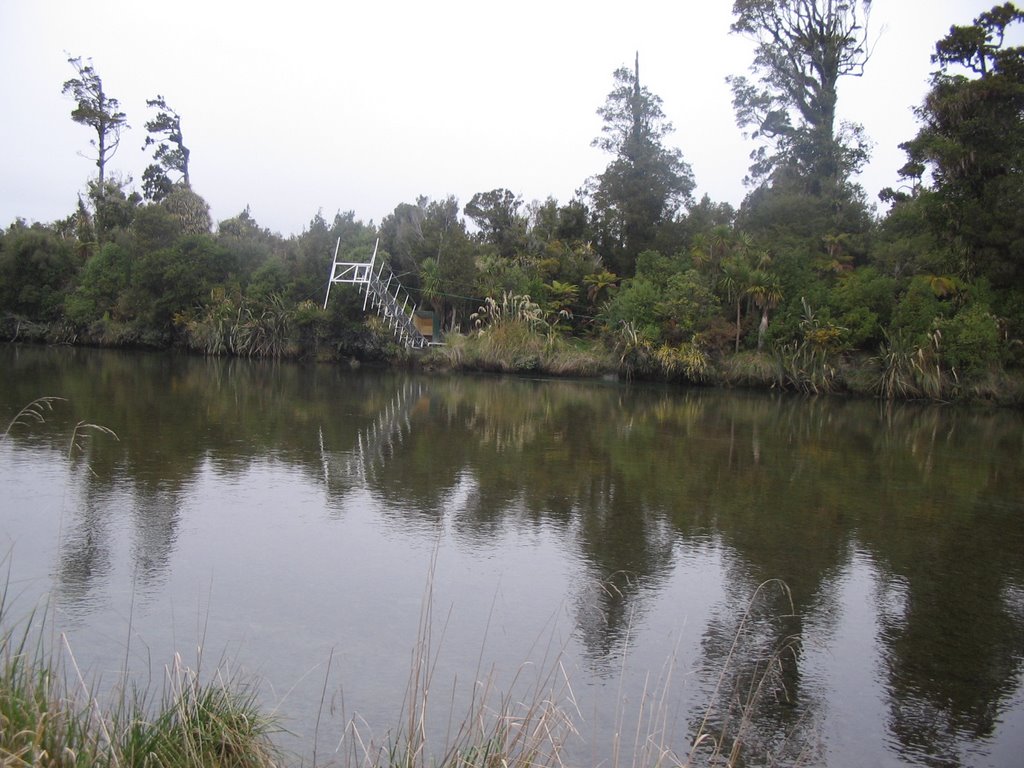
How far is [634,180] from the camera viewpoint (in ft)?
143

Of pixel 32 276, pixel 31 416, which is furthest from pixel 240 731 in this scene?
pixel 32 276

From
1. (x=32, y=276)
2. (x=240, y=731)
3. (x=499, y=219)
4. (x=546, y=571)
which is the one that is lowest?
(x=546, y=571)

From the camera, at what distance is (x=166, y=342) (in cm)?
4178

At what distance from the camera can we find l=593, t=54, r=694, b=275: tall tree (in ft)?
143

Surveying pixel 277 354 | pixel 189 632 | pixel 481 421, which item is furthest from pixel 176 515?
pixel 277 354

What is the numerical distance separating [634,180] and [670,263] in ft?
23.6

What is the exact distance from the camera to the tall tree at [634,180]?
43.5 metres

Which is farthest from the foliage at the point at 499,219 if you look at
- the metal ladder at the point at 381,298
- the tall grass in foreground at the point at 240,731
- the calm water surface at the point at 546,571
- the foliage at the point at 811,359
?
the tall grass in foreground at the point at 240,731

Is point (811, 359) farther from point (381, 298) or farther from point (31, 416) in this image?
point (31, 416)

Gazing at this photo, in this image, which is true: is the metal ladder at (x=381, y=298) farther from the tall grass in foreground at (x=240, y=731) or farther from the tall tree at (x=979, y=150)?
the tall grass in foreground at (x=240, y=731)

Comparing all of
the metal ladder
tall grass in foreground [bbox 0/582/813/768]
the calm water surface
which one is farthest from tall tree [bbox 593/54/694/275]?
tall grass in foreground [bbox 0/582/813/768]

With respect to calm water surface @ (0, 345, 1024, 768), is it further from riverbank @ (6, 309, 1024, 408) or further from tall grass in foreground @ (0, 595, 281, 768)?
Result: riverbank @ (6, 309, 1024, 408)

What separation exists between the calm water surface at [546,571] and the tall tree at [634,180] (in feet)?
89.0

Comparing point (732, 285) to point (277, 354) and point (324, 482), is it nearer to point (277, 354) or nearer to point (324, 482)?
point (277, 354)
